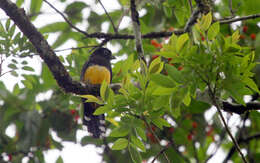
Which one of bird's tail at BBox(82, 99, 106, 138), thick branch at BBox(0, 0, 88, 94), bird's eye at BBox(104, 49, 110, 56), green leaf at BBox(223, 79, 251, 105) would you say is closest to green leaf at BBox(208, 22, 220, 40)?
green leaf at BBox(223, 79, 251, 105)

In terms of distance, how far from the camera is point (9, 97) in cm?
368

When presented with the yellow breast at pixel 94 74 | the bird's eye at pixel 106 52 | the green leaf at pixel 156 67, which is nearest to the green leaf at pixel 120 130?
the green leaf at pixel 156 67

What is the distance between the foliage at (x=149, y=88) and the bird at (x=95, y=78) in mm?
215

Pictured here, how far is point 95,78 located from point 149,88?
10.2 feet

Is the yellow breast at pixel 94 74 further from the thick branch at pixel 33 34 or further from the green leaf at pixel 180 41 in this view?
the green leaf at pixel 180 41

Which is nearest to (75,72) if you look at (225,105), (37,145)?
(37,145)

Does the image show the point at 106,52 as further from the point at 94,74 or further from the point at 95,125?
the point at 95,125

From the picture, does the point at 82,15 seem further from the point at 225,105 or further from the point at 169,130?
the point at 225,105

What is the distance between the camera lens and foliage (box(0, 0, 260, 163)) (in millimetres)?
1810

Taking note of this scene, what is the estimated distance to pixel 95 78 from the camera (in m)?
4.95

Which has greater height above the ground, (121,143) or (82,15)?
(82,15)

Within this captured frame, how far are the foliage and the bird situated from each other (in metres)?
0.21

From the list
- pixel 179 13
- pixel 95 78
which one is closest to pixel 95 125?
pixel 95 78

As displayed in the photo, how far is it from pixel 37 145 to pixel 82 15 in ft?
5.56
